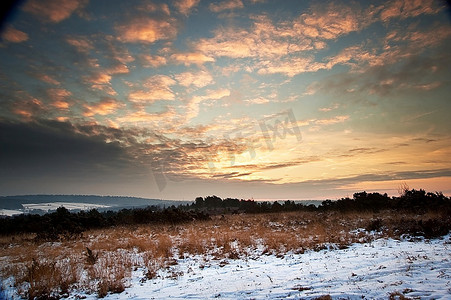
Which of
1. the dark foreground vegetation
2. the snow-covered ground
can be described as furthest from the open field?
the dark foreground vegetation

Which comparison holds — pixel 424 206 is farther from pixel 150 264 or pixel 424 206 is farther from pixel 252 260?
pixel 150 264

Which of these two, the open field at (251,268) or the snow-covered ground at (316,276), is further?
the open field at (251,268)

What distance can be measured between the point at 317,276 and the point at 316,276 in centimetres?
3

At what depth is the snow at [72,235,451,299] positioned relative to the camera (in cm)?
598

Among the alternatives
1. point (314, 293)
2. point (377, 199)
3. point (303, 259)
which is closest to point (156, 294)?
point (314, 293)

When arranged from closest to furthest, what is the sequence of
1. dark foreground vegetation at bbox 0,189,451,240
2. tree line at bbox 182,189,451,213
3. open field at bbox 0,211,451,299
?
open field at bbox 0,211,451,299, dark foreground vegetation at bbox 0,189,451,240, tree line at bbox 182,189,451,213

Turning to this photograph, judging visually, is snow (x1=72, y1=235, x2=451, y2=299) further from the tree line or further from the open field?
the tree line

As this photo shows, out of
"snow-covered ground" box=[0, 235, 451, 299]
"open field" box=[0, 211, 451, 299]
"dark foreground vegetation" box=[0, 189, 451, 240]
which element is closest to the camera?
"snow-covered ground" box=[0, 235, 451, 299]

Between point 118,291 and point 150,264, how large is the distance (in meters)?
2.84

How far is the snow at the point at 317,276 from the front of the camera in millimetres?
5980

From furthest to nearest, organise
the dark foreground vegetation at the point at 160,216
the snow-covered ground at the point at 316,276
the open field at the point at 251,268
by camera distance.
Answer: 1. the dark foreground vegetation at the point at 160,216
2. the open field at the point at 251,268
3. the snow-covered ground at the point at 316,276

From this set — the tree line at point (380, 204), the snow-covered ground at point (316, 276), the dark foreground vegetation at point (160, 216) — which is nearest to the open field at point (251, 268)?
the snow-covered ground at point (316, 276)

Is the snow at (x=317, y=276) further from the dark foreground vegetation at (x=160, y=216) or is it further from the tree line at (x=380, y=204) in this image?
the tree line at (x=380, y=204)

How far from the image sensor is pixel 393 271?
7102mm
